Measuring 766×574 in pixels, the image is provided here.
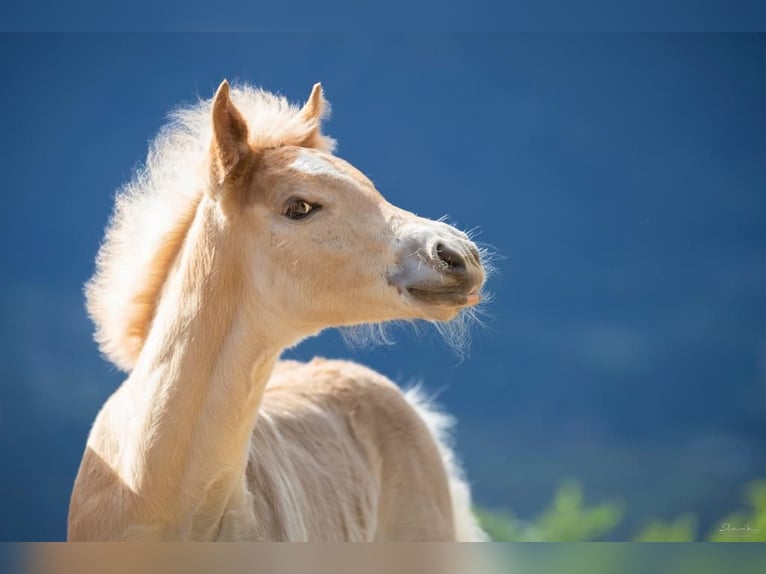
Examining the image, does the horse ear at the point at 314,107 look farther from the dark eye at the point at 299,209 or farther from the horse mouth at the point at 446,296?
the horse mouth at the point at 446,296

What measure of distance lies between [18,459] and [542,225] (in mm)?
2640

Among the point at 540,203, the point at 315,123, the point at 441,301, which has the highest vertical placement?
the point at 540,203

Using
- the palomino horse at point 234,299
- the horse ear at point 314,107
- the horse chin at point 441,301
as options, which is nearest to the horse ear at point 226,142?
the palomino horse at point 234,299

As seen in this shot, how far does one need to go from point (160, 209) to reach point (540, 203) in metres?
2.64

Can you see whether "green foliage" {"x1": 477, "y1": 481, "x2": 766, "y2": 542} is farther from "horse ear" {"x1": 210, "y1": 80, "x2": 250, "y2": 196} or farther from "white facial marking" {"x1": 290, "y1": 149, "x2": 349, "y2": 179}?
"horse ear" {"x1": 210, "y1": 80, "x2": 250, "y2": 196}

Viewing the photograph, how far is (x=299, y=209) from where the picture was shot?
7.85ft

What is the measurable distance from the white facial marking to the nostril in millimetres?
359

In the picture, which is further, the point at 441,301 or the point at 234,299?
the point at 234,299

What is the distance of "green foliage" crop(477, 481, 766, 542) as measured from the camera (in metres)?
4.57

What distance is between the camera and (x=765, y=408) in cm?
467

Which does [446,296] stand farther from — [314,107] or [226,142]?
[314,107]

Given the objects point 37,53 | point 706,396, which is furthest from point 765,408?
point 37,53

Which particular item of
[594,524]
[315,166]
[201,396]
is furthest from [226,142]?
[594,524]

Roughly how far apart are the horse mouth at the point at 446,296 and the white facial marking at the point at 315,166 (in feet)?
1.21
